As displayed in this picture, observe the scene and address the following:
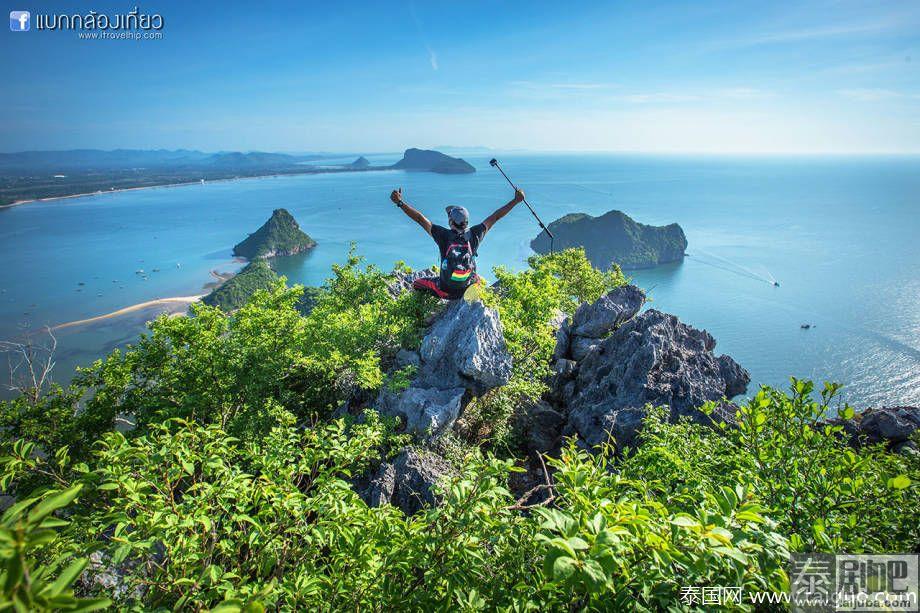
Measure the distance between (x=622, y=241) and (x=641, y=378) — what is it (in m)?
78.9

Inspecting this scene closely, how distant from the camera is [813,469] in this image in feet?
10.8

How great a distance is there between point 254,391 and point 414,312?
3849mm

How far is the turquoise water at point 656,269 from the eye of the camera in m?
44.7

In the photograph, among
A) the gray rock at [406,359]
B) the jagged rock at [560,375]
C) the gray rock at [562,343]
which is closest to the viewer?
the gray rock at [406,359]

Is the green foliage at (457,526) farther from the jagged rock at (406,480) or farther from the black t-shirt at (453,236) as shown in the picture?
the black t-shirt at (453,236)

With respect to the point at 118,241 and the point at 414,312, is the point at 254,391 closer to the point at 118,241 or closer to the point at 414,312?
the point at 414,312

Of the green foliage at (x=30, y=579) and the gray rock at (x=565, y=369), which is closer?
the green foliage at (x=30, y=579)

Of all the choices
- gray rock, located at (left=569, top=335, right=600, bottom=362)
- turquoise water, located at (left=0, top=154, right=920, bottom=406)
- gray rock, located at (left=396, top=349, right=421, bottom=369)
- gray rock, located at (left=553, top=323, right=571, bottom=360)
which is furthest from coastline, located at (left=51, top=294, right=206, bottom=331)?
gray rock, located at (left=569, top=335, right=600, bottom=362)

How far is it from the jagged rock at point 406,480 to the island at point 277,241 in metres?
87.1

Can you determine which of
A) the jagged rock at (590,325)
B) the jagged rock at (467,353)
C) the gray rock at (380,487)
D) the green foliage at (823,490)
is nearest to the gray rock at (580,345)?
the jagged rock at (590,325)

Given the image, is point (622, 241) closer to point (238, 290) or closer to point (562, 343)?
point (238, 290)

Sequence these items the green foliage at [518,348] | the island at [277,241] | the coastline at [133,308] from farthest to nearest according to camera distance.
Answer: the island at [277,241] < the coastline at [133,308] < the green foliage at [518,348]

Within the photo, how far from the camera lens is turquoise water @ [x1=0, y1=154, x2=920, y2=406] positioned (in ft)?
147

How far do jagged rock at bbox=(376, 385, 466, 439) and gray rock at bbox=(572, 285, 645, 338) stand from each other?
546 centimetres
